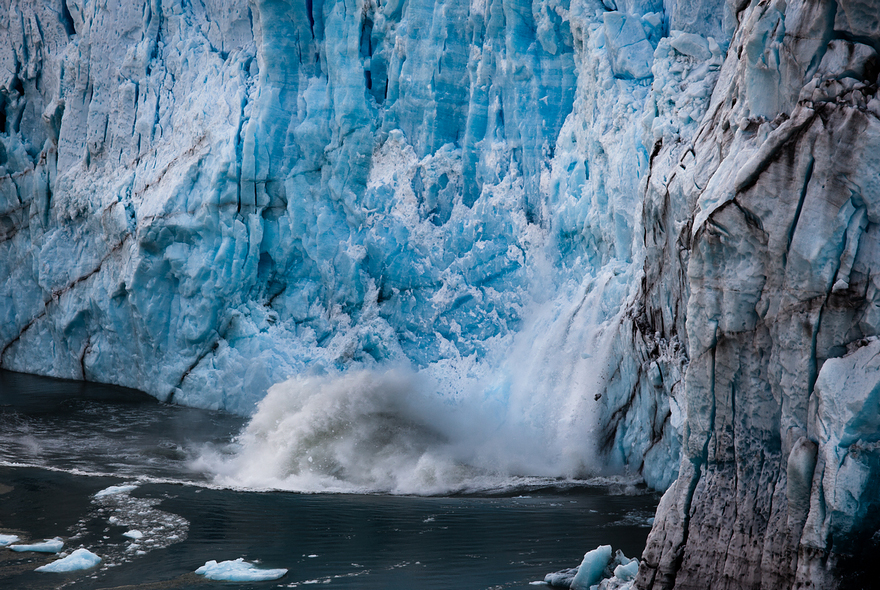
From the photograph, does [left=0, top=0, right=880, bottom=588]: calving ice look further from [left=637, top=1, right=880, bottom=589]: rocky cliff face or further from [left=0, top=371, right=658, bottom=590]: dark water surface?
[left=0, top=371, right=658, bottom=590]: dark water surface

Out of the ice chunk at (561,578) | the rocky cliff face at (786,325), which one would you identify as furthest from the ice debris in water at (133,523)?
the rocky cliff face at (786,325)

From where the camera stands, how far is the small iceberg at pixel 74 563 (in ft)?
19.1

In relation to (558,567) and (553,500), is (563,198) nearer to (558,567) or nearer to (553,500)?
(553,500)

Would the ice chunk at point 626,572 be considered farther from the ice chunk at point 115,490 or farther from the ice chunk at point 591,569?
the ice chunk at point 115,490

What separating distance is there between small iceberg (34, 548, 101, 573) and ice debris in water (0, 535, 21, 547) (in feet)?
2.73

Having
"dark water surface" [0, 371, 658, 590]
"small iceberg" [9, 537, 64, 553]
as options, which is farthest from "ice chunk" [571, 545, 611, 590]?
"small iceberg" [9, 537, 64, 553]

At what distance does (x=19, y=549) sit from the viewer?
20.6ft

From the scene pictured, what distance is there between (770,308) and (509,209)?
8.07 m

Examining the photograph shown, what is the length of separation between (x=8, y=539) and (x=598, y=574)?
490cm

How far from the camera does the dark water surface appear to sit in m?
5.61

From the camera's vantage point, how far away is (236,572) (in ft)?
18.4

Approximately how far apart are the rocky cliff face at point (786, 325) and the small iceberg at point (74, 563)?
412 centimetres

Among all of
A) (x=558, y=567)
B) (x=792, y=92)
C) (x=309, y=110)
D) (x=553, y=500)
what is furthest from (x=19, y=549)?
(x=309, y=110)

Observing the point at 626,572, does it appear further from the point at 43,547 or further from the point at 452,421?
the point at 452,421
